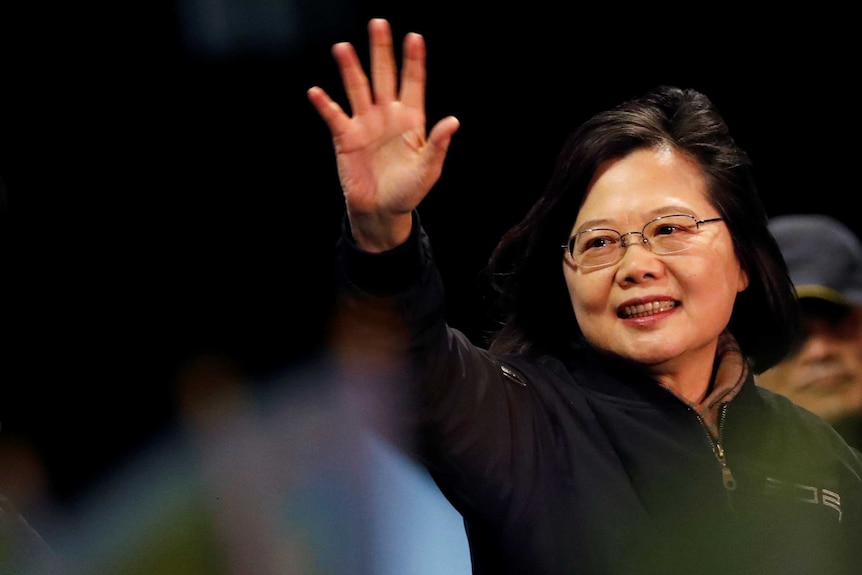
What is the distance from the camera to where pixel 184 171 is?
252cm

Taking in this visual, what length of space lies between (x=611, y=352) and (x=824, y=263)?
98 centimetres

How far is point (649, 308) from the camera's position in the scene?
1693 mm

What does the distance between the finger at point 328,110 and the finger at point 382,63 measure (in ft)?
0.18

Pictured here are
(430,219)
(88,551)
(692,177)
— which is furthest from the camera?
(430,219)

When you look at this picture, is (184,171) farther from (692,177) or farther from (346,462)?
(692,177)

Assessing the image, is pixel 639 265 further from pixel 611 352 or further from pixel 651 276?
pixel 611 352

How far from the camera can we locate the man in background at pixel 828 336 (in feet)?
7.97

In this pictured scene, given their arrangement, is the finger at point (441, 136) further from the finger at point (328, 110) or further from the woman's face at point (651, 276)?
the woman's face at point (651, 276)

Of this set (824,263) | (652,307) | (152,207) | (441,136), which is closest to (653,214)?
(652,307)

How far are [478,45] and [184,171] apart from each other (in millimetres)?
871

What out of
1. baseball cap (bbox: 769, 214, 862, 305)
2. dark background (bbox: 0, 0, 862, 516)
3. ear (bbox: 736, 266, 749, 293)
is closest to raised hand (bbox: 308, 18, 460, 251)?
ear (bbox: 736, 266, 749, 293)

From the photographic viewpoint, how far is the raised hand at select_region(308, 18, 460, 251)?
4.40 feet

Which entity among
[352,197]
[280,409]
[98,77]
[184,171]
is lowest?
[280,409]

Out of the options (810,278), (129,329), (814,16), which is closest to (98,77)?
(129,329)
